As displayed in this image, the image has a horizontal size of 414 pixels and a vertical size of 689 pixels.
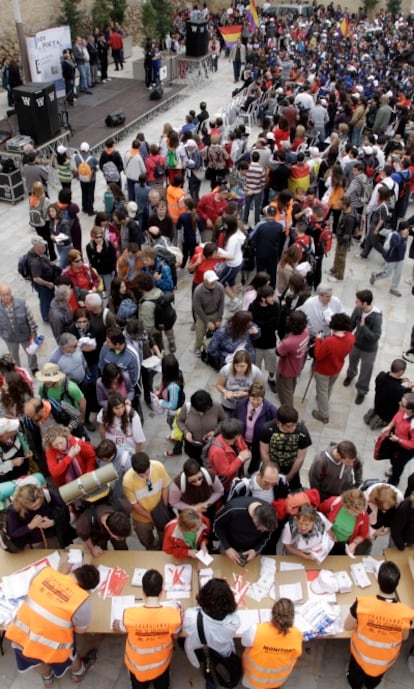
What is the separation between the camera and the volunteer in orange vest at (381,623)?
372cm

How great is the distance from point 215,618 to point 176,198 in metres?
6.19

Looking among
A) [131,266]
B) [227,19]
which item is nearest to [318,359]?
[131,266]

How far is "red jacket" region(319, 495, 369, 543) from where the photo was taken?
4449 mm

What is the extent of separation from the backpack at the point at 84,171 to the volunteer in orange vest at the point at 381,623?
27.9 ft

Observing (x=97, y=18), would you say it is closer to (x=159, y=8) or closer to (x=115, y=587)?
(x=159, y=8)

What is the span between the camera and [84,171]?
10195 millimetres

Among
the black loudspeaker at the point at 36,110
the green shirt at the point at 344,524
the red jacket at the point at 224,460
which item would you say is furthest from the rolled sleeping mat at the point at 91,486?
the black loudspeaker at the point at 36,110

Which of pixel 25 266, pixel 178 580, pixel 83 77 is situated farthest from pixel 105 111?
pixel 178 580

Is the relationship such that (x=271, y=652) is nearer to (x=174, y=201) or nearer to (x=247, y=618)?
(x=247, y=618)

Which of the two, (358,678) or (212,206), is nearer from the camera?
(358,678)

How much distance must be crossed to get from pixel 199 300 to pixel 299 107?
8.77 meters

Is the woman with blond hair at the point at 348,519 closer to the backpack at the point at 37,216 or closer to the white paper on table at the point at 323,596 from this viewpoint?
the white paper on table at the point at 323,596

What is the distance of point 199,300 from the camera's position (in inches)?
260

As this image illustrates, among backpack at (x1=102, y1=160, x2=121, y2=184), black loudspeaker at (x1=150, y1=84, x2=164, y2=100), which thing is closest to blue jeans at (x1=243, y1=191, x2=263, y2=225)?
backpack at (x1=102, y1=160, x2=121, y2=184)
